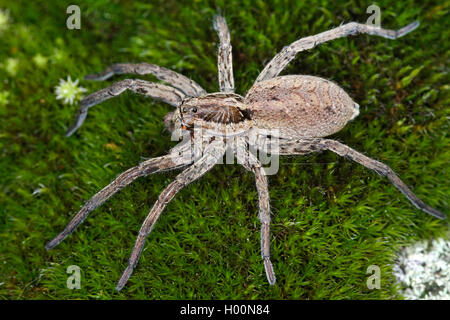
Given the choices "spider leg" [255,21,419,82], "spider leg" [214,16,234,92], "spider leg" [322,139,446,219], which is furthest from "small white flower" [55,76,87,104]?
"spider leg" [322,139,446,219]

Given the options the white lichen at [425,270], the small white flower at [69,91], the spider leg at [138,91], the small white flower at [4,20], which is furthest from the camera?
the small white flower at [4,20]

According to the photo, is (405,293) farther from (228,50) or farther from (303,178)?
(228,50)

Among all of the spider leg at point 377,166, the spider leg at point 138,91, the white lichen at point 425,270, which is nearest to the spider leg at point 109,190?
the spider leg at point 138,91

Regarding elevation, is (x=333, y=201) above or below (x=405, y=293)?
above

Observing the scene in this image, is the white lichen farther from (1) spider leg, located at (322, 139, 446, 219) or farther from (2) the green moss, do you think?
(1) spider leg, located at (322, 139, 446, 219)

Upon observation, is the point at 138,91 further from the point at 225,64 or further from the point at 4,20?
the point at 4,20

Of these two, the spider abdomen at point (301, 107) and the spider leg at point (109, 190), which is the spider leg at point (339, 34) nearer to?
the spider abdomen at point (301, 107)

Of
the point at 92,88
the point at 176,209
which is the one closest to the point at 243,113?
the point at 176,209

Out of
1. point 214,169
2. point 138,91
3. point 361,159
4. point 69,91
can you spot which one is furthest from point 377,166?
point 69,91
